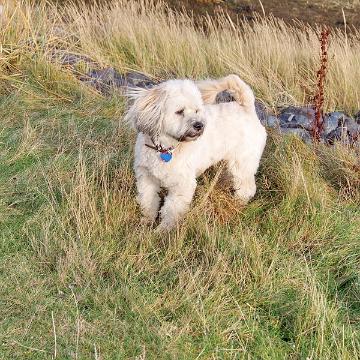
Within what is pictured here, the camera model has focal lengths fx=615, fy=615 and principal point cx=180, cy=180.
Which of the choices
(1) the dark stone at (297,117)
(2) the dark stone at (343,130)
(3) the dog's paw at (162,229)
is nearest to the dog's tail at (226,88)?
(3) the dog's paw at (162,229)

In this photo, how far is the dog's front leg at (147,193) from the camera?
4.32 meters

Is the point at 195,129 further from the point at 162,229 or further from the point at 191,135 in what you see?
the point at 162,229

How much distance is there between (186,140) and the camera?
13.2 feet

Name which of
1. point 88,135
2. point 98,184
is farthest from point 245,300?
point 88,135

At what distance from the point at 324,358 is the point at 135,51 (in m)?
5.49

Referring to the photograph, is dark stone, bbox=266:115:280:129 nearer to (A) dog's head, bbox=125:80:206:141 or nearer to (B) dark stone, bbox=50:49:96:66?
(A) dog's head, bbox=125:80:206:141

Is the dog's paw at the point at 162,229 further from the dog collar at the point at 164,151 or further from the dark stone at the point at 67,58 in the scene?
the dark stone at the point at 67,58

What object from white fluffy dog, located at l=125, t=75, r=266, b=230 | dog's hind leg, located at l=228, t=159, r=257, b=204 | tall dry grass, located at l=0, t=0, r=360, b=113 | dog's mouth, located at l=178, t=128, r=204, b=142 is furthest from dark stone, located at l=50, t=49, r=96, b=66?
dog's mouth, located at l=178, t=128, r=204, b=142

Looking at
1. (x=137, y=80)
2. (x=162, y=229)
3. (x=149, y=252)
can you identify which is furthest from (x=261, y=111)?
(x=149, y=252)

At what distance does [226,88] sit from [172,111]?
0.76 meters

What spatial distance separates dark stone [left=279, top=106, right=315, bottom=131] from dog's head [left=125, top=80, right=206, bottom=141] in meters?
2.06

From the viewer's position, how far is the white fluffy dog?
3982 mm

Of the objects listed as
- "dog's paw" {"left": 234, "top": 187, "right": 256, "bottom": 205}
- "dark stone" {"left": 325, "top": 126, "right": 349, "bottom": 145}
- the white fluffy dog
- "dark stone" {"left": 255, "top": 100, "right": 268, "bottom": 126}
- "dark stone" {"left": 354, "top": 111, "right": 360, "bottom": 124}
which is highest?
the white fluffy dog

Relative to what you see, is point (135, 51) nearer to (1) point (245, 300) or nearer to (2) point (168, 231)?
(2) point (168, 231)
